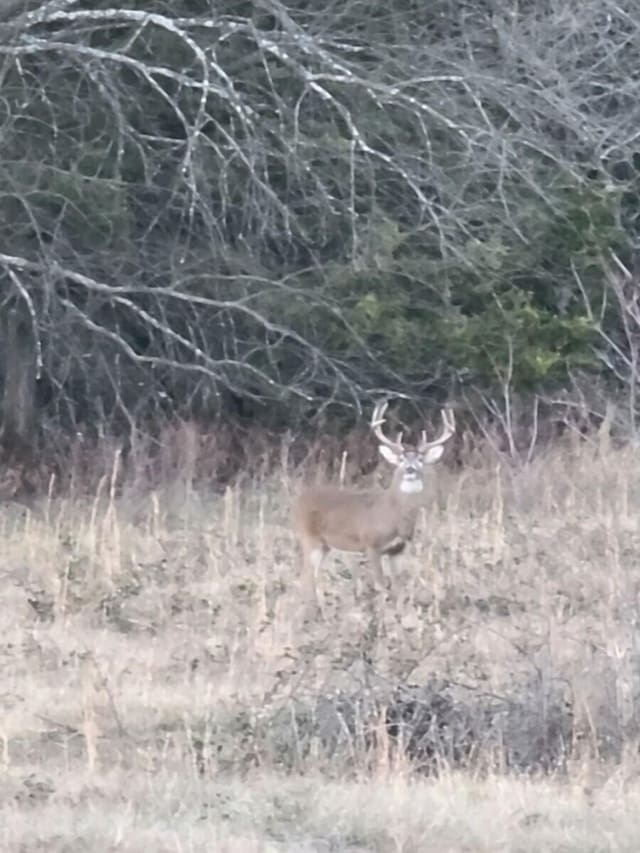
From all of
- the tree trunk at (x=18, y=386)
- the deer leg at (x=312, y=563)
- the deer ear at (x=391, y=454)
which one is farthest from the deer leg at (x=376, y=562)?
the tree trunk at (x=18, y=386)

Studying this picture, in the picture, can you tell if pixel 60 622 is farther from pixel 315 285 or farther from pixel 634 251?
pixel 634 251

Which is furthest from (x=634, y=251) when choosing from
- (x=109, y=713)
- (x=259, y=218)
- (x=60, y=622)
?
(x=109, y=713)

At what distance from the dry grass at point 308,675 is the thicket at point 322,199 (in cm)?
163

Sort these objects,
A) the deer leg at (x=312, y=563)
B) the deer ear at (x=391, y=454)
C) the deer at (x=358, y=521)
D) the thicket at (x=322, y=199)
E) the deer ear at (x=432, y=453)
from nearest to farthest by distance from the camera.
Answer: the deer leg at (x=312, y=563), the deer at (x=358, y=521), the deer ear at (x=391, y=454), the deer ear at (x=432, y=453), the thicket at (x=322, y=199)

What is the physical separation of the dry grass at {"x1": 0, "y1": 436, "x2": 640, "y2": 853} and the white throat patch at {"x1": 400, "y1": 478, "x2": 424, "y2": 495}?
1.40 feet

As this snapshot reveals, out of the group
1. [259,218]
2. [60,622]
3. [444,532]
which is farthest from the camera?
[259,218]

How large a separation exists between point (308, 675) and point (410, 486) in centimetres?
315

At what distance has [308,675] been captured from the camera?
9312 mm

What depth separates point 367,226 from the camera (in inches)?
580

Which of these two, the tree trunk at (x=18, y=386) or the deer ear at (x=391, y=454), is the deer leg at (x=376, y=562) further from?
the tree trunk at (x=18, y=386)

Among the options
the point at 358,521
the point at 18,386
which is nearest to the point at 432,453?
the point at 358,521

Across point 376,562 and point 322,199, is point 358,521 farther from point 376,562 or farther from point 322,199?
point 322,199

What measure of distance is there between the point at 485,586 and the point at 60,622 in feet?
8.09

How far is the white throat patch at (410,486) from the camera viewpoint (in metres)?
12.3
